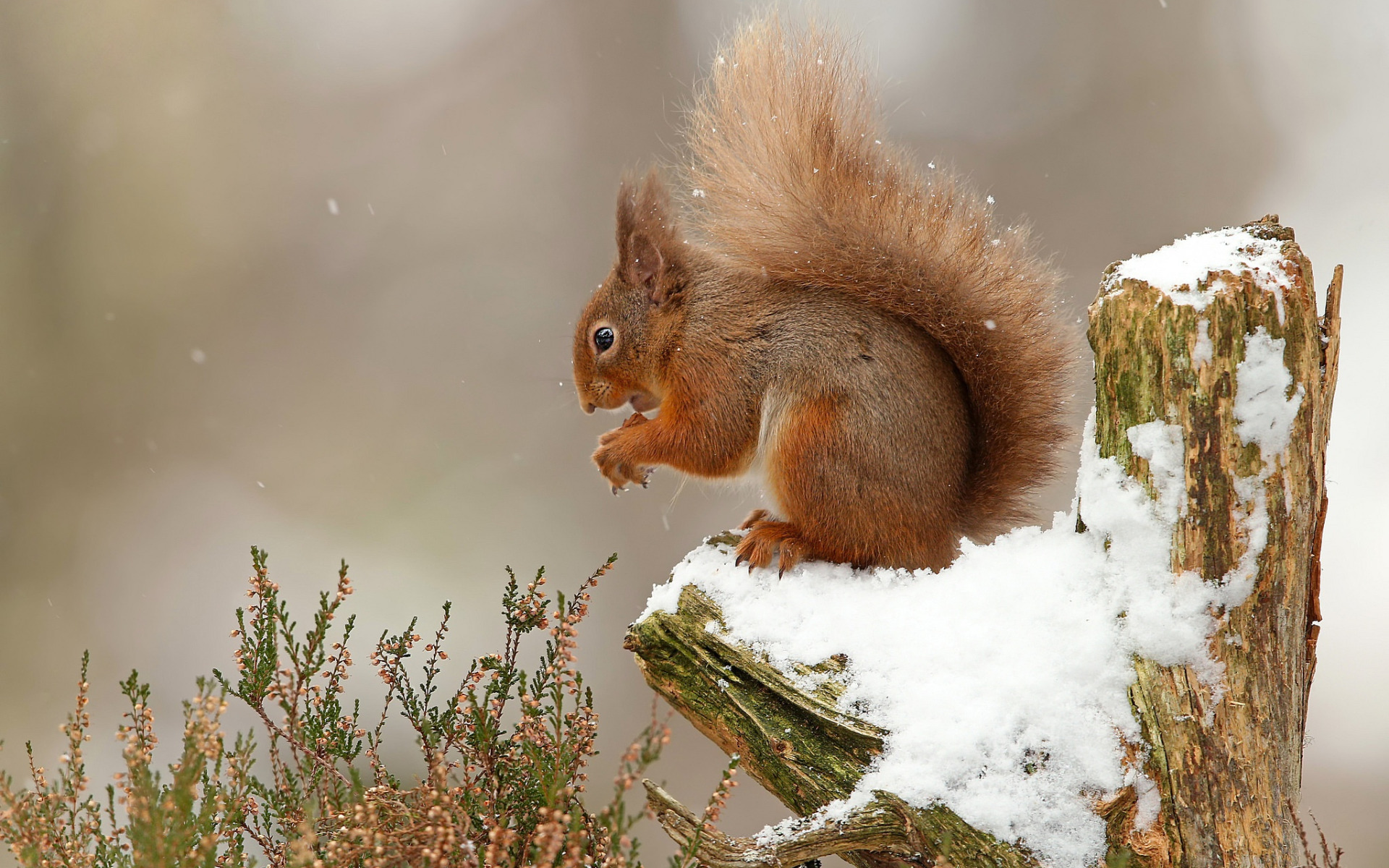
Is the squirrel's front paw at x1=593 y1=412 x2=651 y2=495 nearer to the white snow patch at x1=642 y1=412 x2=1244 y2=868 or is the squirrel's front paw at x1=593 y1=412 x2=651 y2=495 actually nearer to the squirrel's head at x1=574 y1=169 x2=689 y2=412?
the squirrel's head at x1=574 y1=169 x2=689 y2=412

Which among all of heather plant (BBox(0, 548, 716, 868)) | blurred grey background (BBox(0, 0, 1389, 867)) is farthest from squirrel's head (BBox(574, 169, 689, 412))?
blurred grey background (BBox(0, 0, 1389, 867))

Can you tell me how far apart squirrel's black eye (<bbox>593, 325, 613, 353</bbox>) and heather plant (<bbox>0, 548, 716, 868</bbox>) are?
1.56 feet

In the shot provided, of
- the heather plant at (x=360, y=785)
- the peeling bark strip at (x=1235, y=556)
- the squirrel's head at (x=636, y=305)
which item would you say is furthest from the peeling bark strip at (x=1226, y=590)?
the squirrel's head at (x=636, y=305)

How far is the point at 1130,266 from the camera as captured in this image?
3.55ft

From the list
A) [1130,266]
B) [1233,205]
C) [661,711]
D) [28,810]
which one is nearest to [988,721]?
[1130,266]

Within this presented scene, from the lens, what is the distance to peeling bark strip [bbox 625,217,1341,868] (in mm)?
946

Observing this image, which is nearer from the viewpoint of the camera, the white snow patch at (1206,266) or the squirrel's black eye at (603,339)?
the white snow patch at (1206,266)

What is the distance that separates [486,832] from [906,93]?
2.63 metres

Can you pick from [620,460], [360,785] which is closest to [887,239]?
[620,460]

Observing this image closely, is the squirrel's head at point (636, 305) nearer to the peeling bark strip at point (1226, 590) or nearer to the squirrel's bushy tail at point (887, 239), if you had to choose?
the squirrel's bushy tail at point (887, 239)

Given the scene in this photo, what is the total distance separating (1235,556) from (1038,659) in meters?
0.23

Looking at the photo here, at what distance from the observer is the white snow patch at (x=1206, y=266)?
99 cm

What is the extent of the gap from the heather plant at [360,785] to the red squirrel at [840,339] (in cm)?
36

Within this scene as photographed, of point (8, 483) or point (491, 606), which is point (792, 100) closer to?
point (491, 606)
